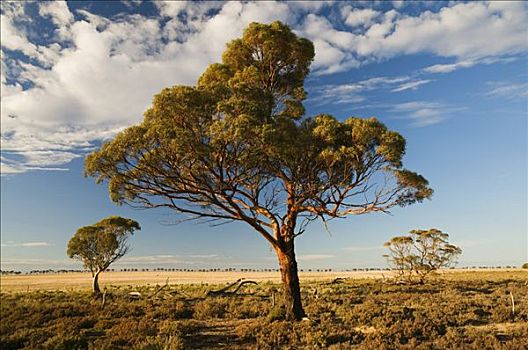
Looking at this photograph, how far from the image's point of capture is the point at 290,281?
57.0 ft

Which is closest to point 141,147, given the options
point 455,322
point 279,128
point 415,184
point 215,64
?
point 279,128

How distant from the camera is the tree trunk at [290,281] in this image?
17297 mm

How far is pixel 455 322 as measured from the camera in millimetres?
17484

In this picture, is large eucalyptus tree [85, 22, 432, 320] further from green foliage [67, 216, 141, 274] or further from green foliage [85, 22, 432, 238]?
green foliage [67, 216, 141, 274]

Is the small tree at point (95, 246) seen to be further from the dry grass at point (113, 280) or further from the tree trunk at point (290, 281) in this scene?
the tree trunk at point (290, 281)

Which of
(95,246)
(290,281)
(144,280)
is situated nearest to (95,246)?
(95,246)

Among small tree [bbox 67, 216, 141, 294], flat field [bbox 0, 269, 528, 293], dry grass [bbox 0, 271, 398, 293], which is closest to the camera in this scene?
small tree [bbox 67, 216, 141, 294]

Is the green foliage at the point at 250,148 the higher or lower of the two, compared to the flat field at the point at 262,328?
higher

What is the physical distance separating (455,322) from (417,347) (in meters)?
5.98

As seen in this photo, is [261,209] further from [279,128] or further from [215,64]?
[215,64]

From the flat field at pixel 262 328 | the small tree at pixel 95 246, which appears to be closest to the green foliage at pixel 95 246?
the small tree at pixel 95 246

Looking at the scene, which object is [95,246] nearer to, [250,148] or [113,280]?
[250,148]

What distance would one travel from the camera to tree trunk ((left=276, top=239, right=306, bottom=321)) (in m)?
17.3

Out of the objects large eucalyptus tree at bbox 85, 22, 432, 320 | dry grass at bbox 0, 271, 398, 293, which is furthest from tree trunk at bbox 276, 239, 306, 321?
dry grass at bbox 0, 271, 398, 293
